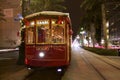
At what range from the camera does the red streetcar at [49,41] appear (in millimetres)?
16172

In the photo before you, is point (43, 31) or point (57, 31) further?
point (43, 31)

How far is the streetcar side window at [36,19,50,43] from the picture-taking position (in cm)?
1617

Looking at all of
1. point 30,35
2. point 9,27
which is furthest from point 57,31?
point 9,27

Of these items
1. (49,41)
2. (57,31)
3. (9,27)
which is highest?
(9,27)

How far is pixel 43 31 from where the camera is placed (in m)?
16.3

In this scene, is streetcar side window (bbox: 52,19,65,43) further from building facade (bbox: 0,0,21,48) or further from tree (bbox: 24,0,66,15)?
building facade (bbox: 0,0,21,48)

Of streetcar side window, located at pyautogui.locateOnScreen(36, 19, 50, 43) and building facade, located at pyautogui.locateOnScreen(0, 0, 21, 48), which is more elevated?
building facade, located at pyautogui.locateOnScreen(0, 0, 21, 48)

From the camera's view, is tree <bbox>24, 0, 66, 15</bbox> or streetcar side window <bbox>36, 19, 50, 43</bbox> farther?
tree <bbox>24, 0, 66, 15</bbox>

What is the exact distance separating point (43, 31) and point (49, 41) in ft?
2.09

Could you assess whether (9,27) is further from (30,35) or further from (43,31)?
(43,31)

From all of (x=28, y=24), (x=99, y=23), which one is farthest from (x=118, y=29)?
(x=28, y=24)

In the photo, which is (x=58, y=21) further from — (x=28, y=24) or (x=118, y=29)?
(x=118, y=29)

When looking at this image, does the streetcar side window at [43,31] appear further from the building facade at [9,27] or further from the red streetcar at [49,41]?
the building facade at [9,27]

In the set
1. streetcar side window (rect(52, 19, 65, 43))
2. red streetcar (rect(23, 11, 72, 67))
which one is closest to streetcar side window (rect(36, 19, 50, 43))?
red streetcar (rect(23, 11, 72, 67))
